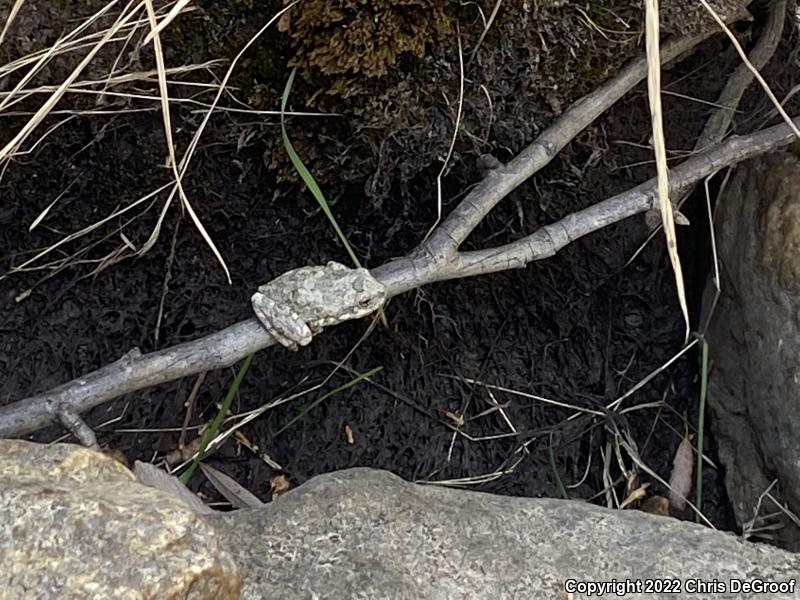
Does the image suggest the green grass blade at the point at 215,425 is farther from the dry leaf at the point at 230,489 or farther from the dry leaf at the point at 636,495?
the dry leaf at the point at 636,495

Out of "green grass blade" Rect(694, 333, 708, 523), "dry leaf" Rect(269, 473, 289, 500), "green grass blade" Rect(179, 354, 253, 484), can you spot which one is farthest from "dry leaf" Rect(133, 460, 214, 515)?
"green grass blade" Rect(694, 333, 708, 523)

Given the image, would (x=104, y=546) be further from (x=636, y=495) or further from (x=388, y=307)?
(x=636, y=495)

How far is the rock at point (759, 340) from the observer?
4.33ft

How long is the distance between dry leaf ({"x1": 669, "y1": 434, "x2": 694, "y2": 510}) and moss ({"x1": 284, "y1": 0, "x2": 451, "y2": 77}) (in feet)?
2.77

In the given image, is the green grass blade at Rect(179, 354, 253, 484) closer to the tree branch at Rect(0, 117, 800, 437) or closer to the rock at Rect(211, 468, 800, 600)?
the tree branch at Rect(0, 117, 800, 437)

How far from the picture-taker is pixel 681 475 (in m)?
1.51

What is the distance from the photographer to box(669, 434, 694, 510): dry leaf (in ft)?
4.90

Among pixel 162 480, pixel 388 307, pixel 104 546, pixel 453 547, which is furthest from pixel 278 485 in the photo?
pixel 104 546

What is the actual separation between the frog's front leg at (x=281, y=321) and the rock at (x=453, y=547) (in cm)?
19

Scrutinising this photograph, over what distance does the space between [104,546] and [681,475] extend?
111 centimetres

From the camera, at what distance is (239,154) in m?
1.35

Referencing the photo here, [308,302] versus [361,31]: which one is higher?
[361,31]

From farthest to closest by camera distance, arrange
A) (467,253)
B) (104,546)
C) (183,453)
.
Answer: (183,453) < (467,253) < (104,546)

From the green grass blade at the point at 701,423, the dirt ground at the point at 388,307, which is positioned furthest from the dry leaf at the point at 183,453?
the green grass blade at the point at 701,423
